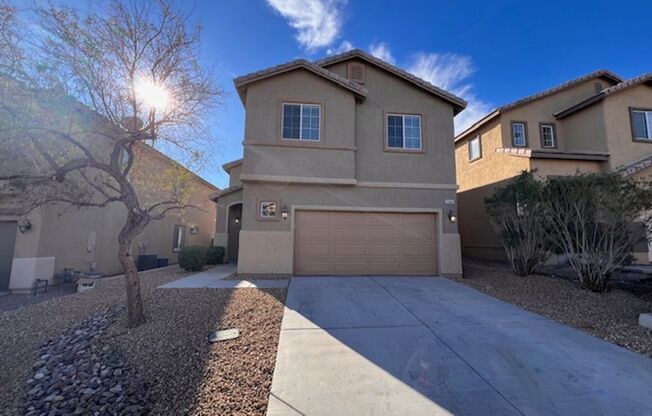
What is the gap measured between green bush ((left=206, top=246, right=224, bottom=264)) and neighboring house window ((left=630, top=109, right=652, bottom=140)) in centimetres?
2047

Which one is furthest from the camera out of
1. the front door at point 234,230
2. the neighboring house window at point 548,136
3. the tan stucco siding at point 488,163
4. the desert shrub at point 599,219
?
the front door at point 234,230

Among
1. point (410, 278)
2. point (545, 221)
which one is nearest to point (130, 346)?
point (410, 278)

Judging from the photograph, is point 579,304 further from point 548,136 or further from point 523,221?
point 548,136

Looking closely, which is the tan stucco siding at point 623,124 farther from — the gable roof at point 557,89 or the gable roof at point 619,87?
the gable roof at point 557,89

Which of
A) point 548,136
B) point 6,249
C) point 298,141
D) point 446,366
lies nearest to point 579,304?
point 446,366

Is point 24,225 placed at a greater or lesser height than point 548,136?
lesser

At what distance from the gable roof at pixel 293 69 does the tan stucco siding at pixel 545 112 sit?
358 inches

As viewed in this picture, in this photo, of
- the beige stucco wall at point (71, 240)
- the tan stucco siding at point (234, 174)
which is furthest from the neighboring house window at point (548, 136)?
the beige stucco wall at point (71, 240)

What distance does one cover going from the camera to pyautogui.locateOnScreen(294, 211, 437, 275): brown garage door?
32.8ft

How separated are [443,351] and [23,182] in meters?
8.23

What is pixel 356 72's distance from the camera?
11.3 meters

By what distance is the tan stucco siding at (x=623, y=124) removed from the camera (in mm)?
12891

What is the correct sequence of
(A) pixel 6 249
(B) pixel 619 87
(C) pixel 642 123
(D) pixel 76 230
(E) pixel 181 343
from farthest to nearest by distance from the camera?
(C) pixel 642 123, (B) pixel 619 87, (D) pixel 76 230, (A) pixel 6 249, (E) pixel 181 343

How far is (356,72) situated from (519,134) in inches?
378
